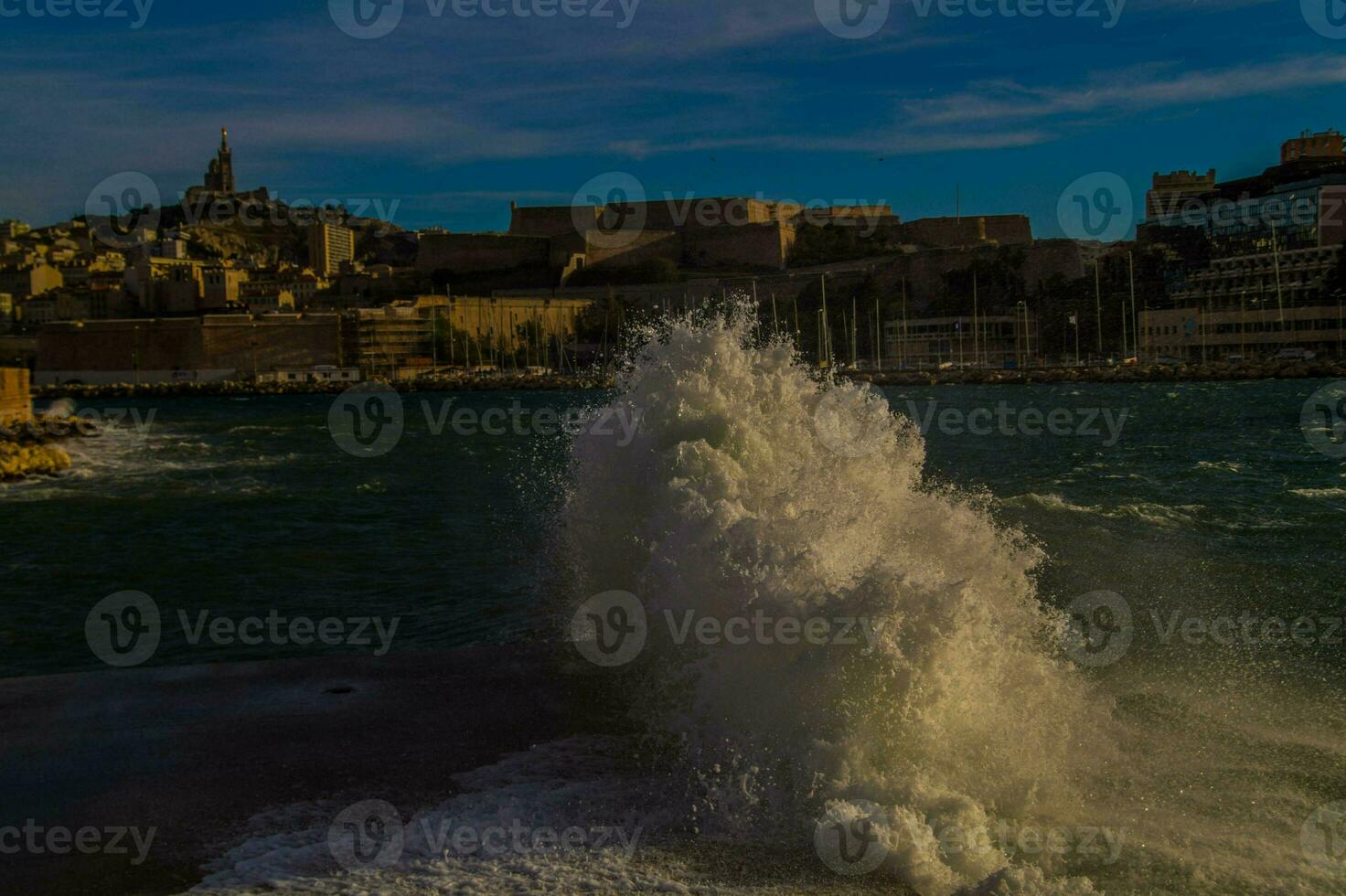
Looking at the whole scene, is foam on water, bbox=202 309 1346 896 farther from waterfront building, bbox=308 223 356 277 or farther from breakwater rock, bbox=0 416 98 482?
waterfront building, bbox=308 223 356 277

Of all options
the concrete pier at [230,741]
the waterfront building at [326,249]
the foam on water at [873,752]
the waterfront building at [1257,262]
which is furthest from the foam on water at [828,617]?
the waterfront building at [326,249]

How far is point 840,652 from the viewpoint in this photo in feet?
15.8

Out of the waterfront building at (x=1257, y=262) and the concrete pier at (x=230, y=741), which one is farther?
the waterfront building at (x=1257, y=262)

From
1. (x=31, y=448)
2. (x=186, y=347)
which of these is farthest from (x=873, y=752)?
(x=186, y=347)

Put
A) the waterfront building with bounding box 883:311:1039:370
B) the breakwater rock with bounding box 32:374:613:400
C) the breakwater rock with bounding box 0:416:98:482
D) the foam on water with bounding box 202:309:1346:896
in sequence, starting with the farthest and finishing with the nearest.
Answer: the waterfront building with bounding box 883:311:1039:370 → the breakwater rock with bounding box 32:374:613:400 → the breakwater rock with bounding box 0:416:98:482 → the foam on water with bounding box 202:309:1346:896

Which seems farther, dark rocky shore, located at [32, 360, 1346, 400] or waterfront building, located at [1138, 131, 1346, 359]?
waterfront building, located at [1138, 131, 1346, 359]

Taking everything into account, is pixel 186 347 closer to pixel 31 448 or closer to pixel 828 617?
pixel 31 448

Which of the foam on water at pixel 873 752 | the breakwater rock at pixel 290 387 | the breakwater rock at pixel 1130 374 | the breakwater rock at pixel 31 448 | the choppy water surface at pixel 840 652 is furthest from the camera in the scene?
the breakwater rock at pixel 290 387

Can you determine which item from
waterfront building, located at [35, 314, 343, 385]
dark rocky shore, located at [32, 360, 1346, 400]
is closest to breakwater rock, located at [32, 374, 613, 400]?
dark rocky shore, located at [32, 360, 1346, 400]

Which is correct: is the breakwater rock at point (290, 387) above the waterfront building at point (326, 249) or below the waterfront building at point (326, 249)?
below

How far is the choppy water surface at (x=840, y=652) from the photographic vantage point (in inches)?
166

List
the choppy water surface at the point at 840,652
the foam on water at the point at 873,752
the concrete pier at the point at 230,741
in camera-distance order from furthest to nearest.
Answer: the concrete pier at the point at 230,741 → the choppy water surface at the point at 840,652 → the foam on water at the point at 873,752

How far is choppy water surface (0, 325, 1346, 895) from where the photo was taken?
4.22m

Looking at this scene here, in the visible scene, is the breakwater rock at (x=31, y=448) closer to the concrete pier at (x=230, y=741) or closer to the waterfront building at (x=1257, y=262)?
the concrete pier at (x=230, y=741)
